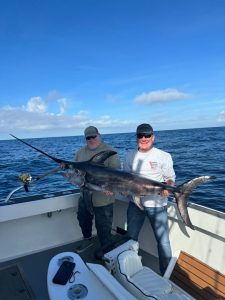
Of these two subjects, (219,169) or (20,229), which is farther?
(219,169)

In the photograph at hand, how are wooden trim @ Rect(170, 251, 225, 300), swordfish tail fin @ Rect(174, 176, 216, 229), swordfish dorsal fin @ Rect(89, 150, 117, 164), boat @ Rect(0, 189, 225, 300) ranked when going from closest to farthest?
1. wooden trim @ Rect(170, 251, 225, 300)
2. swordfish tail fin @ Rect(174, 176, 216, 229)
3. boat @ Rect(0, 189, 225, 300)
4. swordfish dorsal fin @ Rect(89, 150, 117, 164)

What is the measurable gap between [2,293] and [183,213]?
2.30 meters

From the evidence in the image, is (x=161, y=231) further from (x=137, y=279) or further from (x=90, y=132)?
(x=90, y=132)

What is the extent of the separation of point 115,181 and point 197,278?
141 centimetres

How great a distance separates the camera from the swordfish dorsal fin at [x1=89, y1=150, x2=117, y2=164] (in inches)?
144

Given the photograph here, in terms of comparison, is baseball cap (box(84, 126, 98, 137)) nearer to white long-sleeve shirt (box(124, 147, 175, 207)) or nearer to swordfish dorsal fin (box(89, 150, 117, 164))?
swordfish dorsal fin (box(89, 150, 117, 164))

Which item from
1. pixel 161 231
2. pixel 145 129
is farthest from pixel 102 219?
pixel 145 129

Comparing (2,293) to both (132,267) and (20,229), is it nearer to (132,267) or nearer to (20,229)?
(20,229)

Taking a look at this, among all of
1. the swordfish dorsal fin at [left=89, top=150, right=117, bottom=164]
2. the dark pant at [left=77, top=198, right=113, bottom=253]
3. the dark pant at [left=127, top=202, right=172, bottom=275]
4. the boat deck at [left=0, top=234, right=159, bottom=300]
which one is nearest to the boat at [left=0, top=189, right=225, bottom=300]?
the boat deck at [left=0, top=234, right=159, bottom=300]

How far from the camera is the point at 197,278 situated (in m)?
3.09

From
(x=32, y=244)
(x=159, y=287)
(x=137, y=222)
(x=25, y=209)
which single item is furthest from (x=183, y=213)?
(x=32, y=244)

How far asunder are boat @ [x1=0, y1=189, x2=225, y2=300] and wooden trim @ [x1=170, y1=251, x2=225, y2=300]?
1.6 inches

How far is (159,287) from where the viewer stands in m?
2.31

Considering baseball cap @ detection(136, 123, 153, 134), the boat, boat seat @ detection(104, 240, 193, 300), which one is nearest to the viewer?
boat seat @ detection(104, 240, 193, 300)
